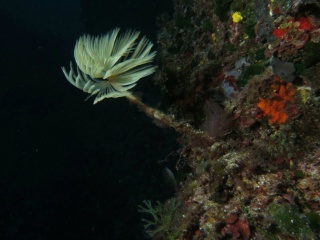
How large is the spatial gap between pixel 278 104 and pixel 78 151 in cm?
1218

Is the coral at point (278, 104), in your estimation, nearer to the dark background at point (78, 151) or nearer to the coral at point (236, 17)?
the coral at point (236, 17)

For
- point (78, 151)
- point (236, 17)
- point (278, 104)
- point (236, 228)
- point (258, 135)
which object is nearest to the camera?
point (236, 228)

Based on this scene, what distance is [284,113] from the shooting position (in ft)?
9.27

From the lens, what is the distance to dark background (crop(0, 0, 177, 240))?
33.8 ft

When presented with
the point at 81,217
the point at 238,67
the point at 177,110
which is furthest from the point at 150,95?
the point at 238,67

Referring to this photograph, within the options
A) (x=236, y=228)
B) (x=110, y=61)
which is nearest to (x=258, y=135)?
(x=236, y=228)

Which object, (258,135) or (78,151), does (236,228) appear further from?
(78,151)

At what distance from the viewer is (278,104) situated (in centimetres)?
289

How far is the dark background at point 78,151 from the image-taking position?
33.8 ft

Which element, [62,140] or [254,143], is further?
[62,140]

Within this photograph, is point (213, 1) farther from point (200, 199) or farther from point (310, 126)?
point (200, 199)

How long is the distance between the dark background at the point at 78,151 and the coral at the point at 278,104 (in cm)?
639

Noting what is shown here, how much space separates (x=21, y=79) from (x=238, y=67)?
17.5 metres

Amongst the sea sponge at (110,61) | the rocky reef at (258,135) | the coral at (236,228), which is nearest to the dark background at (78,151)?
the rocky reef at (258,135)
